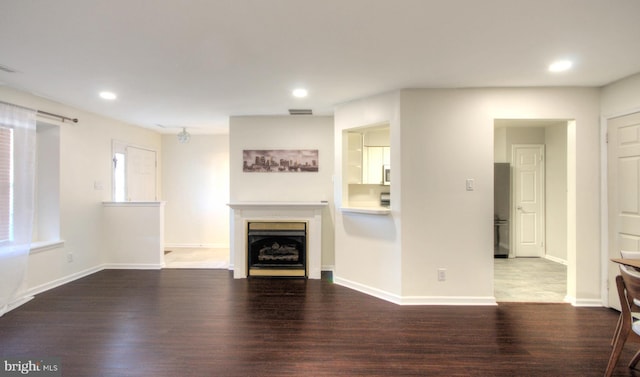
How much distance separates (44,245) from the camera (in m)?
3.59

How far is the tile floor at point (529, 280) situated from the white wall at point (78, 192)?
552 cm

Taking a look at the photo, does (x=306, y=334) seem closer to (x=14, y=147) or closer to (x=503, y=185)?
(x=14, y=147)

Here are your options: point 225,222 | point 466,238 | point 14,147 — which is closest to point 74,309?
point 14,147

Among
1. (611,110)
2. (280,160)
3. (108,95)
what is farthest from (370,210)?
(108,95)

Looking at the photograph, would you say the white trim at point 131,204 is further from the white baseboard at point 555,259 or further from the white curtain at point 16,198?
the white baseboard at point 555,259

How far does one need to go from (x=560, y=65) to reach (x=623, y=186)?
149cm

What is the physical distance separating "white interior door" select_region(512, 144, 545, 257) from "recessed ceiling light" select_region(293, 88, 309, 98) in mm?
4147

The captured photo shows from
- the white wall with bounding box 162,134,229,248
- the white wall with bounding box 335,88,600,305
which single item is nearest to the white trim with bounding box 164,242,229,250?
the white wall with bounding box 162,134,229,248

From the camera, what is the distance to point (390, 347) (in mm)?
2334

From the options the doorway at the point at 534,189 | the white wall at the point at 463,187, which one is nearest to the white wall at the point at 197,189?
the white wall at the point at 463,187

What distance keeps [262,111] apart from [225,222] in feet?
9.34

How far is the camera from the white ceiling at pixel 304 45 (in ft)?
5.83

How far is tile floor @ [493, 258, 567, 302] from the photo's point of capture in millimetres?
3418

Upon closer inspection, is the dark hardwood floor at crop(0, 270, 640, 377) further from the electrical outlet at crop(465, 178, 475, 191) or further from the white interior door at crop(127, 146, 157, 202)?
the white interior door at crop(127, 146, 157, 202)
